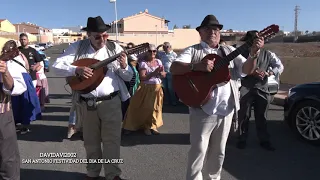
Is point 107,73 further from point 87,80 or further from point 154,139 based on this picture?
point 154,139

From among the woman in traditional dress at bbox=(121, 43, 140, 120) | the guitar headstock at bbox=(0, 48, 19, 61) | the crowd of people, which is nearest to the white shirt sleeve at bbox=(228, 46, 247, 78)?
the crowd of people

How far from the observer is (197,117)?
314cm

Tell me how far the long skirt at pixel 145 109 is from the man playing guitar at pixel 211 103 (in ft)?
8.93

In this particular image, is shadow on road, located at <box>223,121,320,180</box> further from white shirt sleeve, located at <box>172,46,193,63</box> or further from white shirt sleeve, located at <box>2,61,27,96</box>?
white shirt sleeve, located at <box>2,61,27,96</box>

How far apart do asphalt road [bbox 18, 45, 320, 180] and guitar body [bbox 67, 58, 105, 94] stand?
4.45 feet

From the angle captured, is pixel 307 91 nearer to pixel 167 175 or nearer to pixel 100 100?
pixel 167 175

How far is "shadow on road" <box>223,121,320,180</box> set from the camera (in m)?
4.05

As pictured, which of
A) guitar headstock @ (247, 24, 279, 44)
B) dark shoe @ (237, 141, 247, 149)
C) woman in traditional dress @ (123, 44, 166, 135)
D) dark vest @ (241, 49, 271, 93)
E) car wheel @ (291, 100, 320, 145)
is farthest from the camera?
woman in traditional dress @ (123, 44, 166, 135)

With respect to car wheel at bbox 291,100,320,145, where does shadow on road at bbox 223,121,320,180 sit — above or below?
below

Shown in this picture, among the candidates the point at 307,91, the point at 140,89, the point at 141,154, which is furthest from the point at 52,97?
the point at 307,91

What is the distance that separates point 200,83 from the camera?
3061 mm

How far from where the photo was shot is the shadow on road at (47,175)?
4.02 meters

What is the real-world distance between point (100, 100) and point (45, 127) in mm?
3519

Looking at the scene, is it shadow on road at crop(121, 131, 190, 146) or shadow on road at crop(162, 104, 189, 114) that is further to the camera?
shadow on road at crop(162, 104, 189, 114)
